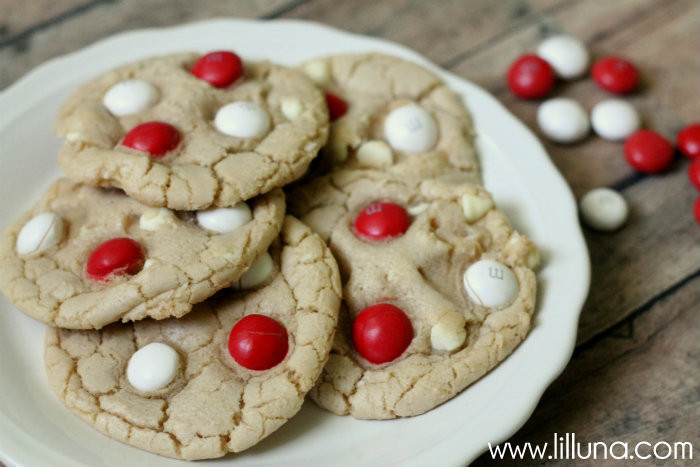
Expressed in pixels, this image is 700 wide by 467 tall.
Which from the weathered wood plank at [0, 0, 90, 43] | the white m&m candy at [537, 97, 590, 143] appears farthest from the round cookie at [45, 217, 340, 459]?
the weathered wood plank at [0, 0, 90, 43]

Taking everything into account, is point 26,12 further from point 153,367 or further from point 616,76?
point 616,76

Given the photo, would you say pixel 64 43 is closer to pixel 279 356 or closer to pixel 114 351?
pixel 114 351

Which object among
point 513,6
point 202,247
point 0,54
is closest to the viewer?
point 202,247

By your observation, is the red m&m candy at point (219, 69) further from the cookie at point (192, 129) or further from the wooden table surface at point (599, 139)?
the wooden table surface at point (599, 139)

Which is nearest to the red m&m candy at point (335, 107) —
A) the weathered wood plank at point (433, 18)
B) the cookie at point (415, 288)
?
the cookie at point (415, 288)

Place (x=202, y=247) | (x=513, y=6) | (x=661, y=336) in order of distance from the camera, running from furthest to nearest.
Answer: (x=513, y=6), (x=661, y=336), (x=202, y=247)

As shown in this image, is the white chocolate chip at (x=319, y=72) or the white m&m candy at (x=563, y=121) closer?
the white chocolate chip at (x=319, y=72)

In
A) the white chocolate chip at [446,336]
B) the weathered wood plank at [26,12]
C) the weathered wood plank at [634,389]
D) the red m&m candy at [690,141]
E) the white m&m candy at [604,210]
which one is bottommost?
the weathered wood plank at [634,389]

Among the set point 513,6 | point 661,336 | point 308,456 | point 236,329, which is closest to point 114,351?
point 236,329
